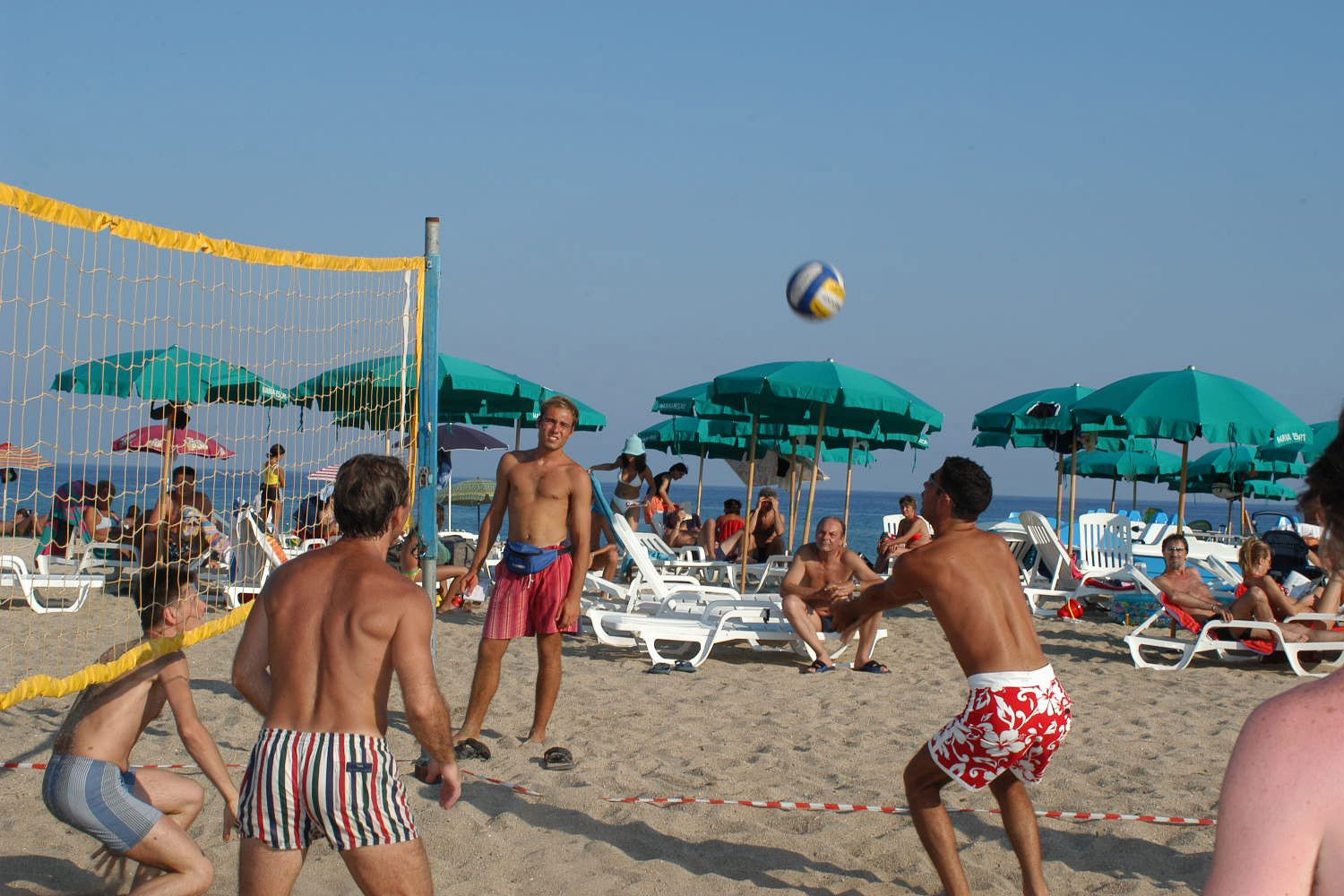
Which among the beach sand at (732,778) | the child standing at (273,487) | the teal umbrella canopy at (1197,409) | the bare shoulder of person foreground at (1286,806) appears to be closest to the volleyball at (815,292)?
the beach sand at (732,778)

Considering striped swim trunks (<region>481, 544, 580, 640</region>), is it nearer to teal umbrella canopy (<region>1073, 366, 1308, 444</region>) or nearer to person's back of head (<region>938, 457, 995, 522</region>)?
person's back of head (<region>938, 457, 995, 522</region>)

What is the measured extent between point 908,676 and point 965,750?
478 cm

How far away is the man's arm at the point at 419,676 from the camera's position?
2.60 metres

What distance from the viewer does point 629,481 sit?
13.4 meters

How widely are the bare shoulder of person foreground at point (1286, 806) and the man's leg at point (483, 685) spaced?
4476 millimetres

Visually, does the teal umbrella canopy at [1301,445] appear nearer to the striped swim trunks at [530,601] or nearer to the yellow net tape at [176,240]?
the striped swim trunks at [530,601]

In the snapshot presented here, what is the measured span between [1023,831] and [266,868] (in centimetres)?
201

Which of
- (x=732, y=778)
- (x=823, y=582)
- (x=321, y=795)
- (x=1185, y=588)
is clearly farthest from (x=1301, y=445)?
(x=321, y=795)

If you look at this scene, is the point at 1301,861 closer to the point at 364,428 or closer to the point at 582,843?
the point at 582,843

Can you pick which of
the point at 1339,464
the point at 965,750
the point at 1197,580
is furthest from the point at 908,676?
the point at 1339,464

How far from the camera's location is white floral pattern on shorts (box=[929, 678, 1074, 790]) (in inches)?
130

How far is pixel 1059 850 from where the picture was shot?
4195 millimetres

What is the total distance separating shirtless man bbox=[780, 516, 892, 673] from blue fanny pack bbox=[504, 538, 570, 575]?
8.70 ft

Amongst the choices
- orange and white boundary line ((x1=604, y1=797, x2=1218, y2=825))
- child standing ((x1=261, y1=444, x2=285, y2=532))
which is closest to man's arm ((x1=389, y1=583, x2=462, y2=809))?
orange and white boundary line ((x1=604, y1=797, x2=1218, y2=825))
